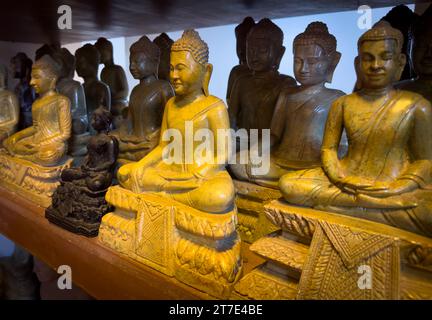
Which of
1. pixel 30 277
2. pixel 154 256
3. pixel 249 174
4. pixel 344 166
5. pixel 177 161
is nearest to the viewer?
pixel 344 166

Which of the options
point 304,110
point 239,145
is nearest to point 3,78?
point 239,145

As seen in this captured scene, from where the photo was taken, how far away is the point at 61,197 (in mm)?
2199

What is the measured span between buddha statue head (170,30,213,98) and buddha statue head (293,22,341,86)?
47 cm

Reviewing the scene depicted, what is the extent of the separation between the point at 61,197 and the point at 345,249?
1.64 meters

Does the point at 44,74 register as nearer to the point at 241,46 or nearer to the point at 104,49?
the point at 104,49

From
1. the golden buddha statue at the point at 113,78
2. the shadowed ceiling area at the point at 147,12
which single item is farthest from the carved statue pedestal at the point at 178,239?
the golden buddha statue at the point at 113,78

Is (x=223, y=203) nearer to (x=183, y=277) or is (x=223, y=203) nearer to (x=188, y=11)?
(x=183, y=277)

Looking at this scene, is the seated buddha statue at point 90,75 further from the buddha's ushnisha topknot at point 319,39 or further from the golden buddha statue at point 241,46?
the buddha's ushnisha topknot at point 319,39

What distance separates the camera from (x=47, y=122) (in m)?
2.60

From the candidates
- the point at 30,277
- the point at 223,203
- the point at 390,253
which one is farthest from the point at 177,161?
the point at 30,277

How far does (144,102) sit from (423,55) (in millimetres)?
1661

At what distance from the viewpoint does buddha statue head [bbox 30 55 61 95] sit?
2.59 m

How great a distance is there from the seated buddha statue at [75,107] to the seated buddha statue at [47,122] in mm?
257

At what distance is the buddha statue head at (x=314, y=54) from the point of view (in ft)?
6.14
